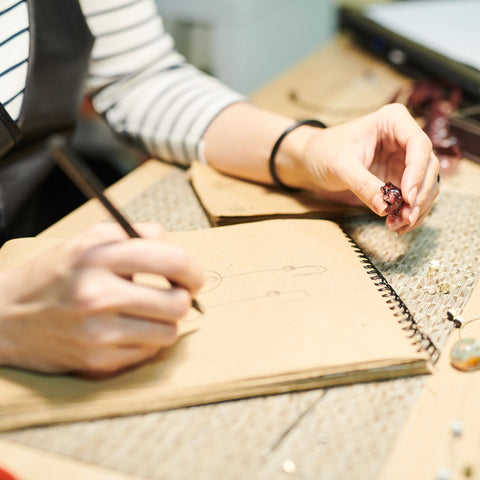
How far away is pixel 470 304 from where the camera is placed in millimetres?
457

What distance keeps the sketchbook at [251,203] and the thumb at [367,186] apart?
6 centimetres

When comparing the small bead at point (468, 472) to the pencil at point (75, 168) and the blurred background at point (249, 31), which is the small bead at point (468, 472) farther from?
the blurred background at point (249, 31)

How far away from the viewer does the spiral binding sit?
0.40 m

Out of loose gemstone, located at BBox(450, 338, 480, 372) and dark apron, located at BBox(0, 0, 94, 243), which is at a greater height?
A: dark apron, located at BBox(0, 0, 94, 243)

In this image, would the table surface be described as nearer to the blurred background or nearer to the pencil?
the pencil

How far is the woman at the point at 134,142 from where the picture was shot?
344 mm

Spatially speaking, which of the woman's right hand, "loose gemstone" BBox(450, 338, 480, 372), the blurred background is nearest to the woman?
the woman's right hand

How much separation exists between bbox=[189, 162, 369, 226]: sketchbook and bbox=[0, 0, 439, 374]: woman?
0.01 m

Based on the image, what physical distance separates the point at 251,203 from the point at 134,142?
23cm

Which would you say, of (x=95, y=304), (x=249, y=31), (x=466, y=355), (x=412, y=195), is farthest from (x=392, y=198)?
(x=249, y=31)

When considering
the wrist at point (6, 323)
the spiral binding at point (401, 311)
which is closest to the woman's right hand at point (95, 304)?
the wrist at point (6, 323)

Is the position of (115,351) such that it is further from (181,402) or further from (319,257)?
(319,257)

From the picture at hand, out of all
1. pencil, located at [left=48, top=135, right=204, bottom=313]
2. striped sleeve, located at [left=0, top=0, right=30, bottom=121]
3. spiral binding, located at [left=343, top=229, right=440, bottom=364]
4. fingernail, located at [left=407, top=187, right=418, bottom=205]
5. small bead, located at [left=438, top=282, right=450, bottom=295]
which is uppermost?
striped sleeve, located at [left=0, top=0, right=30, bottom=121]

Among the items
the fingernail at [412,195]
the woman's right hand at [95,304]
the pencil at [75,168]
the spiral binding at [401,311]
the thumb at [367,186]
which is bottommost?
the spiral binding at [401,311]
